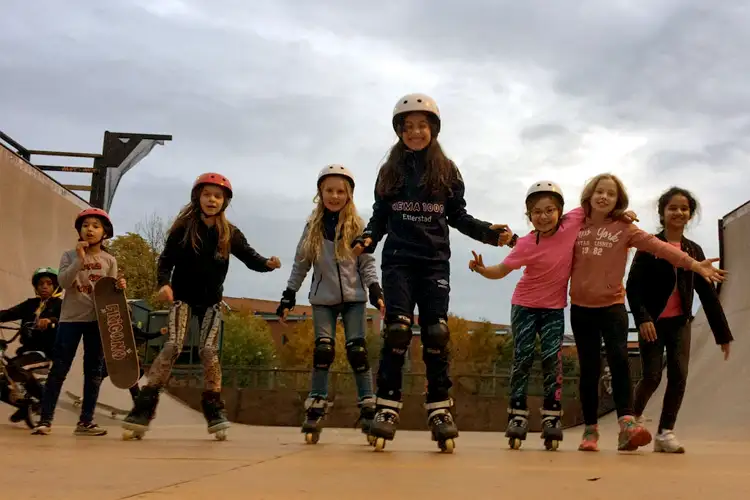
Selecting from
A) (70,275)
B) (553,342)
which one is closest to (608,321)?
(553,342)

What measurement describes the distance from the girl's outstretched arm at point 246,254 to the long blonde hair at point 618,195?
2164 millimetres

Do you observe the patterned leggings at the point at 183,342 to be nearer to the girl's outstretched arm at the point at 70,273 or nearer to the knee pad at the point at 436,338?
the girl's outstretched arm at the point at 70,273

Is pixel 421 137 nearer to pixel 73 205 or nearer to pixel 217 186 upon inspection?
pixel 217 186

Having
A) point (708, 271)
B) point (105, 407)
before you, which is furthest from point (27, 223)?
point (708, 271)

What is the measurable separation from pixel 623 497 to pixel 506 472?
688 millimetres

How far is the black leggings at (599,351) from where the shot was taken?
4547mm

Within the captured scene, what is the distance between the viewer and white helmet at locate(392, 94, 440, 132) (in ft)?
14.5

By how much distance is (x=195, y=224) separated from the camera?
16.4 ft

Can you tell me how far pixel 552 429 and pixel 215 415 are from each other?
2.17 metres

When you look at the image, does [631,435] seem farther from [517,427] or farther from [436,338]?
[436,338]

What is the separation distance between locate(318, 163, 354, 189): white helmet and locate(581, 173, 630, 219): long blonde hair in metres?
1.57

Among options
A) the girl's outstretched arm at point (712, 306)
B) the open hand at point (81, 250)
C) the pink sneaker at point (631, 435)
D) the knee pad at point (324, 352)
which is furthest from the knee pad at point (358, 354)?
the girl's outstretched arm at point (712, 306)

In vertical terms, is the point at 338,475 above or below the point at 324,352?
below

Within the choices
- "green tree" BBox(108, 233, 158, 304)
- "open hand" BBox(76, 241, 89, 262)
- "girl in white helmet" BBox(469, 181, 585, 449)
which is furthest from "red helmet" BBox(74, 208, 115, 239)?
"green tree" BBox(108, 233, 158, 304)
